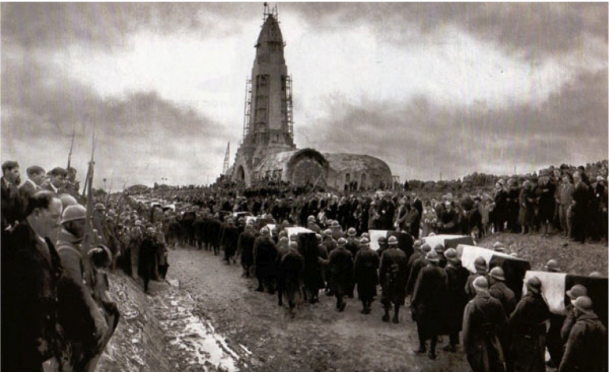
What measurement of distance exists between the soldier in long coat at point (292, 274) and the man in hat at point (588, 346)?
224 inches

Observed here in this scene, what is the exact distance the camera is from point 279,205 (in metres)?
22.0

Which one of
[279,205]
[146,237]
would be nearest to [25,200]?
[146,237]

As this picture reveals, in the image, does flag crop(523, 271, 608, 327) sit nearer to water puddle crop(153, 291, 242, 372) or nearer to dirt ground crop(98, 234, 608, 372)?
dirt ground crop(98, 234, 608, 372)

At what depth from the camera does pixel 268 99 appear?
4647cm

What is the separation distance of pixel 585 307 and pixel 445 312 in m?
2.52

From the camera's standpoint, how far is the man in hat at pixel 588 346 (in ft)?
17.2

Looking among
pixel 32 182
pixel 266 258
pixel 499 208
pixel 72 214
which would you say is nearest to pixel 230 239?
pixel 266 258

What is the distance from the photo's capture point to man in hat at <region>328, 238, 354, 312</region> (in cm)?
1022

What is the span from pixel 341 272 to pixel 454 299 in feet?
9.59

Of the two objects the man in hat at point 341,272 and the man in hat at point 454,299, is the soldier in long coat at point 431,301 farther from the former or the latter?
the man in hat at point 341,272

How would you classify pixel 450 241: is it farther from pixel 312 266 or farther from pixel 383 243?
pixel 312 266

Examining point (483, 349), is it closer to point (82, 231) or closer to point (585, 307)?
point (585, 307)

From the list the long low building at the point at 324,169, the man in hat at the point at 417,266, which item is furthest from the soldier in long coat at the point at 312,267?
the long low building at the point at 324,169

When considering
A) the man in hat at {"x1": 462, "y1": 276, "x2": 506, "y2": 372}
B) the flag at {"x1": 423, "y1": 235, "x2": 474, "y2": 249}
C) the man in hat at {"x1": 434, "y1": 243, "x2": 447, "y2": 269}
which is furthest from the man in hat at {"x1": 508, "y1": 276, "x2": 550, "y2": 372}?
the flag at {"x1": 423, "y1": 235, "x2": 474, "y2": 249}
